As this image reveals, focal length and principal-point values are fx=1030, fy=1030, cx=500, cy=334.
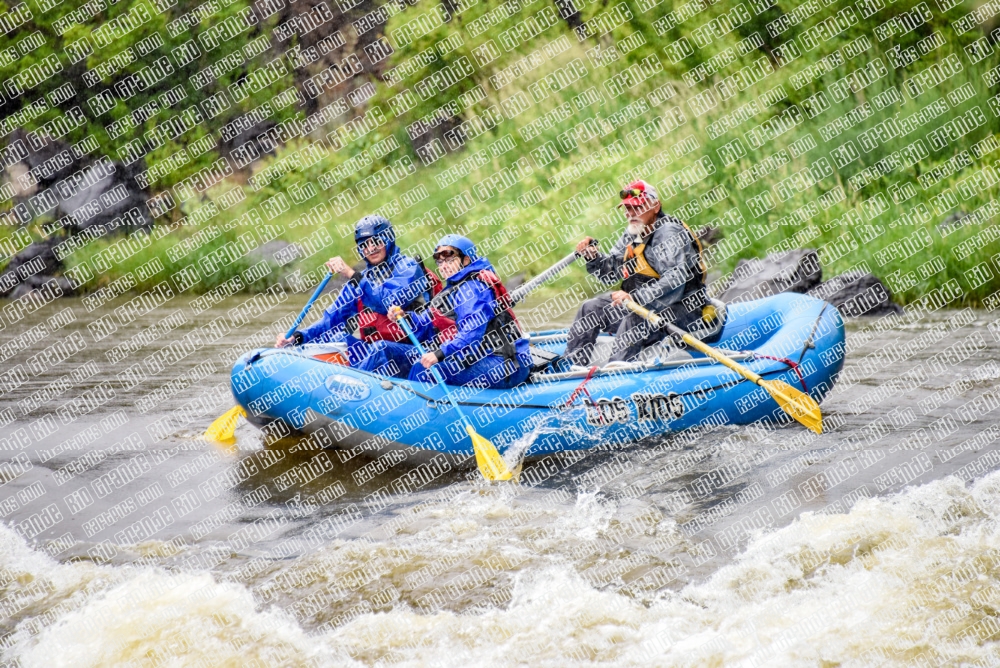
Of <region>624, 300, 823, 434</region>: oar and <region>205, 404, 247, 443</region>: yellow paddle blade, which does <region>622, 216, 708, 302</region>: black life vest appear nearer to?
<region>624, 300, 823, 434</region>: oar

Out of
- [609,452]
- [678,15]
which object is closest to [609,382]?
[609,452]

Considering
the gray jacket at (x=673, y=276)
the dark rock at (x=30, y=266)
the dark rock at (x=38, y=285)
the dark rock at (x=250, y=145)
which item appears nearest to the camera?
the gray jacket at (x=673, y=276)

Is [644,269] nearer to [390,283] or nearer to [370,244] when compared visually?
[390,283]

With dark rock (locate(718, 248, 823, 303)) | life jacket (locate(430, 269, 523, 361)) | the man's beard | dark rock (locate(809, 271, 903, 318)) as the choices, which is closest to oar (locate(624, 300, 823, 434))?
the man's beard

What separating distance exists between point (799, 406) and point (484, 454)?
1845 millimetres

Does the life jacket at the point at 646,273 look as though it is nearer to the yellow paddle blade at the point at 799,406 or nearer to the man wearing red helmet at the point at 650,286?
the man wearing red helmet at the point at 650,286

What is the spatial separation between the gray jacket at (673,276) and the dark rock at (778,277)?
3.48 metres

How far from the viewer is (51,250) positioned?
14656mm

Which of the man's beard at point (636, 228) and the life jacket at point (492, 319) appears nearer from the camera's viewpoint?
the life jacket at point (492, 319)

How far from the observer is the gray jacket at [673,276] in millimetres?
6238

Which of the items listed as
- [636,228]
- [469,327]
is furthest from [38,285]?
[636,228]

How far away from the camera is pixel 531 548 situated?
15.5 ft

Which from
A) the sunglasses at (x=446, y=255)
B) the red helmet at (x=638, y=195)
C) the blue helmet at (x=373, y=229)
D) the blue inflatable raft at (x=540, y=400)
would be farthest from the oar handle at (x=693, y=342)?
the blue helmet at (x=373, y=229)

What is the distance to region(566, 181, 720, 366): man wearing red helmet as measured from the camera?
6.28 m
